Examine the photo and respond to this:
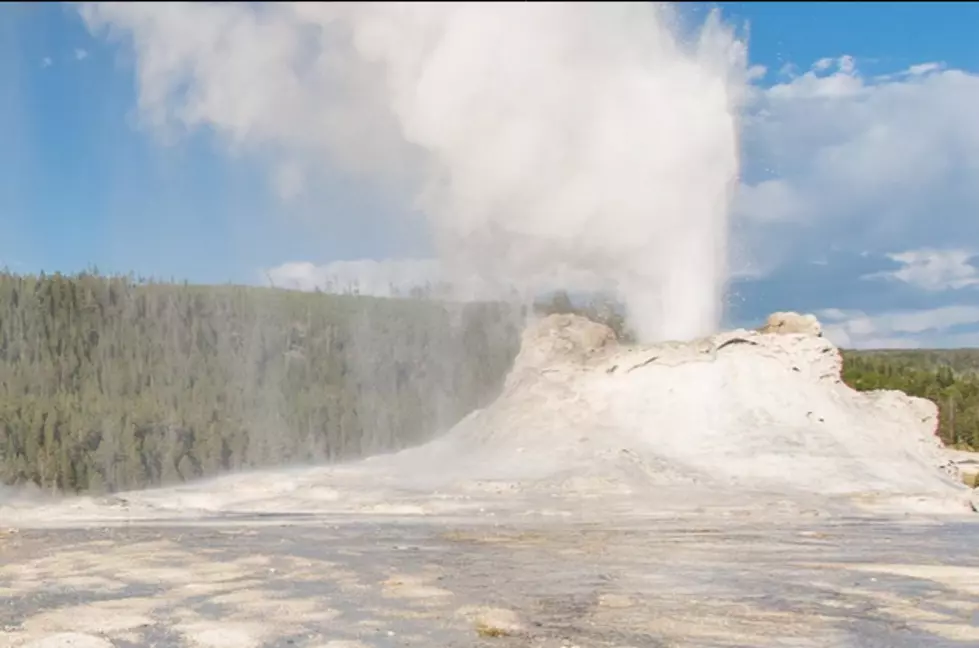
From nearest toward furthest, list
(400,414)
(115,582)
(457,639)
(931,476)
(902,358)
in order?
(457,639) → (115,582) → (931,476) → (400,414) → (902,358)

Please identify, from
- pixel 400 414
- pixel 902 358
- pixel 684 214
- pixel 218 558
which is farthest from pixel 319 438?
pixel 902 358

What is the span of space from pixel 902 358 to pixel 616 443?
49.1m

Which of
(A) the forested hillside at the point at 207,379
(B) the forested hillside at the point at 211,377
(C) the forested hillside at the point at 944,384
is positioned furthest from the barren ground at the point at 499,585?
(C) the forested hillside at the point at 944,384

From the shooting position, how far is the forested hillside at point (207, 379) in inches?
1510

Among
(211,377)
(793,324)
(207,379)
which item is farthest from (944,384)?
(207,379)

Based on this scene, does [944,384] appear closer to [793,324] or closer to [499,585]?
[793,324]

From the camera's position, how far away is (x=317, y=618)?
9922 millimetres

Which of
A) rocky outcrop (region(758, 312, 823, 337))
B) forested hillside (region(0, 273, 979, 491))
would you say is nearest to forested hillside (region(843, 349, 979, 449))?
forested hillside (region(0, 273, 979, 491))

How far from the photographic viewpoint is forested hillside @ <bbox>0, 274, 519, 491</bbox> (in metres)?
38.3

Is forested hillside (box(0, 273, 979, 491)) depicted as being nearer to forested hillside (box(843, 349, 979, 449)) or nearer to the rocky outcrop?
the rocky outcrop

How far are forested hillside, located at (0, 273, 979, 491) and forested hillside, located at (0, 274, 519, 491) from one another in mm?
54

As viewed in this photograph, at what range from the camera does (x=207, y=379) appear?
43.0 metres

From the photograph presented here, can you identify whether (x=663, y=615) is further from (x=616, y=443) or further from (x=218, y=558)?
(x=616, y=443)

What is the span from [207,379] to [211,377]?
22cm
